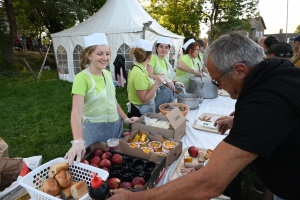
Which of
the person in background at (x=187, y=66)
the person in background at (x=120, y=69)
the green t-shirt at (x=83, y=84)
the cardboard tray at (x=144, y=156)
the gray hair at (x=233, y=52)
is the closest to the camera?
the gray hair at (x=233, y=52)

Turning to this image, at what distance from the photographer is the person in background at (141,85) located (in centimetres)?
259

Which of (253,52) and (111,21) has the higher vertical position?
(111,21)

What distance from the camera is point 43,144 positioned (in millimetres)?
4074

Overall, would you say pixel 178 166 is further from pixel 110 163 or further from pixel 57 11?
pixel 57 11

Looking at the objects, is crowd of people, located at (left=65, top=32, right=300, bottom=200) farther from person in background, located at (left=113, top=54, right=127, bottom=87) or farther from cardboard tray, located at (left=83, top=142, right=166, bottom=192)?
person in background, located at (left=113, top=54, right=127, bottom=87)

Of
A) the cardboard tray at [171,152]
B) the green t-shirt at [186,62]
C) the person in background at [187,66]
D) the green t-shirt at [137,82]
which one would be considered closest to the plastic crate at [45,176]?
the cardboard tray at [171,152]

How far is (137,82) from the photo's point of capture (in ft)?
8.44

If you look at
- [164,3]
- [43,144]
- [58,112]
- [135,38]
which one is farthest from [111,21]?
[164,3]

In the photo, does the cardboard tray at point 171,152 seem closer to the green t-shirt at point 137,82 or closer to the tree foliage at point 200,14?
the green t-shirt at point 137,82

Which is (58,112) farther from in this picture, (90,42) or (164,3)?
(164,3)

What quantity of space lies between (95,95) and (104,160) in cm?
69

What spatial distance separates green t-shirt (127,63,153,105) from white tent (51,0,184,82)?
578cm

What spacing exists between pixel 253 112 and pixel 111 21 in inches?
348

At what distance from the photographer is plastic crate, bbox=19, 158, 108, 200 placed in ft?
3.71
